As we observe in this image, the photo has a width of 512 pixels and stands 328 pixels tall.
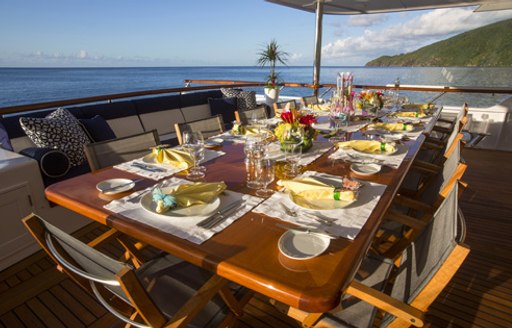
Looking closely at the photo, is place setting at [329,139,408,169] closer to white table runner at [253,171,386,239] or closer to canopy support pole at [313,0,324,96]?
white table runner at [253,171,386,239]

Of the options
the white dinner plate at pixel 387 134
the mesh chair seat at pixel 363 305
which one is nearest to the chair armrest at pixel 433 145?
the white dinner plate at pixel 387 134

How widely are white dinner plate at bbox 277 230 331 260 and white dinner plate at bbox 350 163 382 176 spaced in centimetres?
64

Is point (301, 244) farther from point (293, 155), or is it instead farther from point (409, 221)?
point (409, 221)

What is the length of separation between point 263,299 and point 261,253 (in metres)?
1.04

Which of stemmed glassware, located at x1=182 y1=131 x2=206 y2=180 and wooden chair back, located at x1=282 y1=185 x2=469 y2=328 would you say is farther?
stemmed glassware, located at x1=182 y1=131 x2=206 y2=180

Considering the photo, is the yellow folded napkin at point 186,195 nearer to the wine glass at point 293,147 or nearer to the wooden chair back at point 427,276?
the wine glass at point 293,147

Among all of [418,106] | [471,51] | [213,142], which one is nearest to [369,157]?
[213,142]

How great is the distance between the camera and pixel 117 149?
5.81 feet

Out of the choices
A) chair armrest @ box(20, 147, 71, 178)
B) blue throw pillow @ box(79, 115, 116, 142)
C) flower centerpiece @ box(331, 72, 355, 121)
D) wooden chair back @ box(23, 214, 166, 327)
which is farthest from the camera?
blue throw pillow @ box(79, 115, 116, 142)

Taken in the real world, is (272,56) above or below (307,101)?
above

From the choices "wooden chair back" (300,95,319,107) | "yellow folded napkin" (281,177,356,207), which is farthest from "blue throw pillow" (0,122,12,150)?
"wooden chair back" (300,95,319,107)

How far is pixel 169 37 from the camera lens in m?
35.3

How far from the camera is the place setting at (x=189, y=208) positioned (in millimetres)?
928

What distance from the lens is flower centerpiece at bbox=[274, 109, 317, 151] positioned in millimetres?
1511
